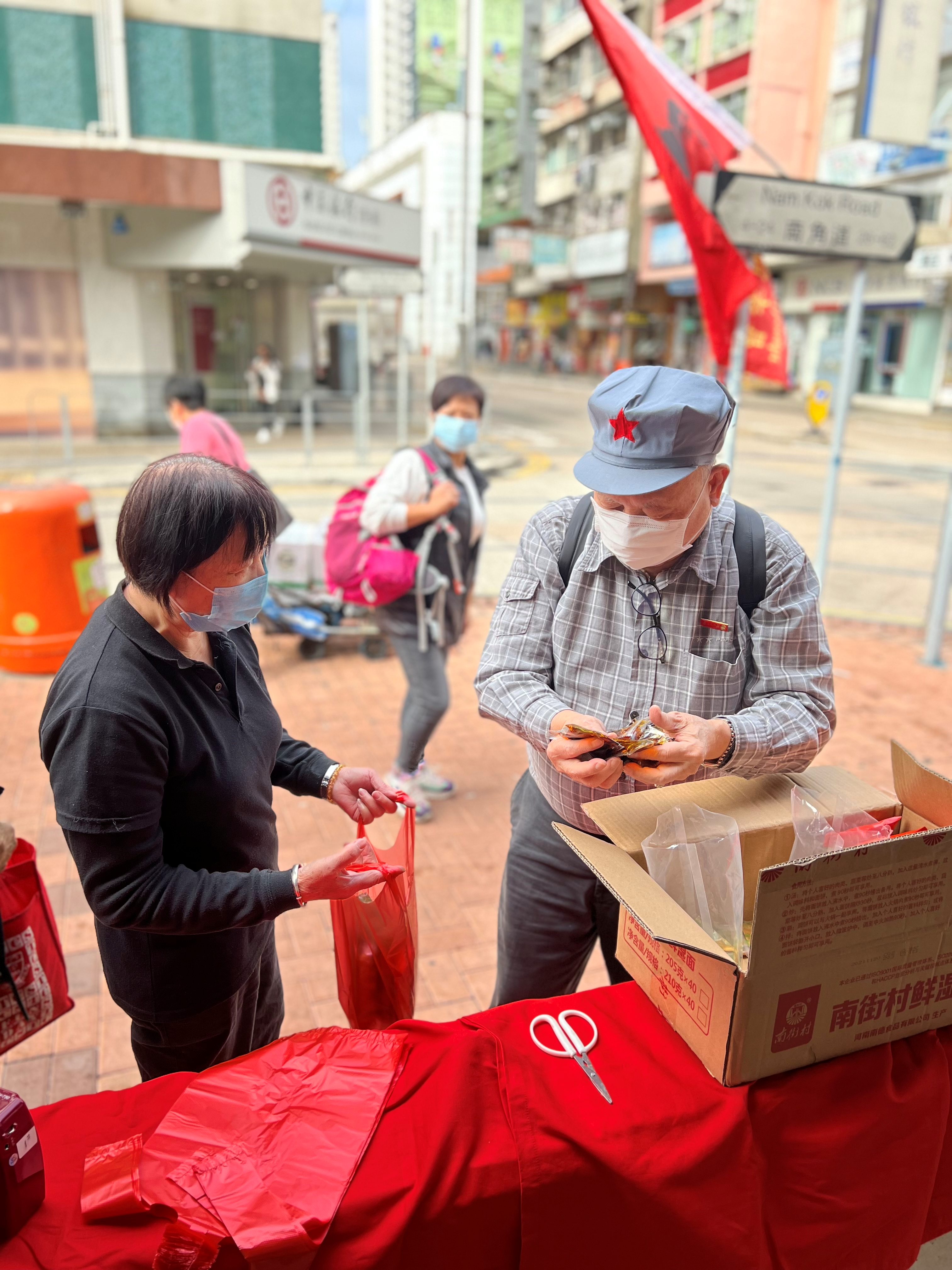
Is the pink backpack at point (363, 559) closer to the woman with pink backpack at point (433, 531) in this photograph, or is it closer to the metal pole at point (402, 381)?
the woman with pink backpack at point (433, 531)

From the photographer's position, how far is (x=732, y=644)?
2.02 meters

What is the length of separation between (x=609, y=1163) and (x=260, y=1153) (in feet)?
1.76

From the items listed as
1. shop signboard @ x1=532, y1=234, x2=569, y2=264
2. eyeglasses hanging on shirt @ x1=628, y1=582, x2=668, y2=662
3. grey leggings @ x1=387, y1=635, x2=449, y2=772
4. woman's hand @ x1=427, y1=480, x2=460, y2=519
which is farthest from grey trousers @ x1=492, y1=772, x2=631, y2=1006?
shop signboard @ x1=532, y1=234, x2=569, y2=264

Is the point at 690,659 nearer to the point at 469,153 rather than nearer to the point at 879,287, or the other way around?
the point at 469,153

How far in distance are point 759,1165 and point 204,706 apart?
122 cm

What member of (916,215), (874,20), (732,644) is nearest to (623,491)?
(732,644)

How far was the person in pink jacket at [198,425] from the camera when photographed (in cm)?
497

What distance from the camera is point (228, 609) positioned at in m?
1.69

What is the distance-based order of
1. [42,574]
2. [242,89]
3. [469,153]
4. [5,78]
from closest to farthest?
[42,574]
[5,78]
[242,89]
[469,153]

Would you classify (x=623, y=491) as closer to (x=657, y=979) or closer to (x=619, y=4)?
(x=657, y=979)

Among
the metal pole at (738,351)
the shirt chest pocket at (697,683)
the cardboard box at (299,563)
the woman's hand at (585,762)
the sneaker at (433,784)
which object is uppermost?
the metal pole at (738,351)

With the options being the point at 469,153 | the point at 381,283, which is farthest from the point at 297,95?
the point at 381,283

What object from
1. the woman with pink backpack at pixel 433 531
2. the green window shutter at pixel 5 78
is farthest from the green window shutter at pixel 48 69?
the woman with pink backpack at pixel 433 531

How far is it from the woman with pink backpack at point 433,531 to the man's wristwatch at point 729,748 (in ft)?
7.32
